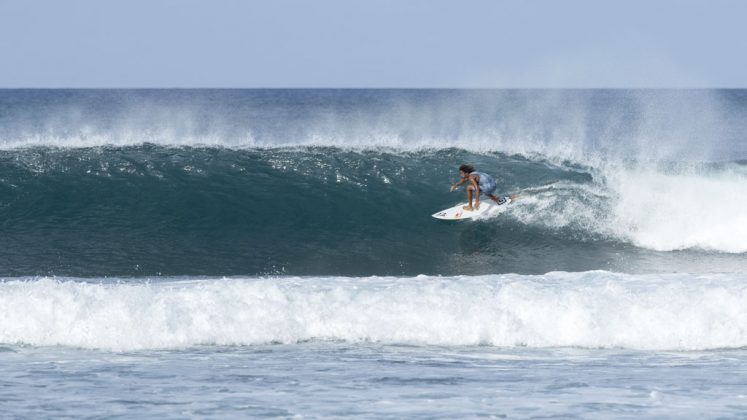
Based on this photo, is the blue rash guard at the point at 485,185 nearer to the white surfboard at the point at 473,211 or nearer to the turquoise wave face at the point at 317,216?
the white surfboard at the point at 473,211

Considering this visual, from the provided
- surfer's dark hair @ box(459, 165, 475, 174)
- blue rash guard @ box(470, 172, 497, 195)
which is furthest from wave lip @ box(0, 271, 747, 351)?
blue rash guard @ box(470, 172, 497, 195)

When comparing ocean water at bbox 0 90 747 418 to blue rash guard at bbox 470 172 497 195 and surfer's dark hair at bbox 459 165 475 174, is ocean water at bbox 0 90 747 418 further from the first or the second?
surfer's dark hair at bbox 459 165 475 174

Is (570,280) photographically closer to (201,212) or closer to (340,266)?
(340,266)

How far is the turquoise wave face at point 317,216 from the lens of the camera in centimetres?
1555

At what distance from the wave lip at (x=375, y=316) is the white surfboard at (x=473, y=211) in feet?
18.6

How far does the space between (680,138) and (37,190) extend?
31.9 meters

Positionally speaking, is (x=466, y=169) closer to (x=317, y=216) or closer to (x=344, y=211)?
(x=344, y=211)

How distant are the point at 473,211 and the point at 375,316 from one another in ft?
22.3

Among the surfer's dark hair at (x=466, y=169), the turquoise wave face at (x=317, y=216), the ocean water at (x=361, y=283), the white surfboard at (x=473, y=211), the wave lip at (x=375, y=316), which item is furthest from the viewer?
the white surfboard at (x=473, y=211)

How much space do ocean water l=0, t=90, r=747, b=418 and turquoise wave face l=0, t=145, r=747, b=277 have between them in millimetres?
57

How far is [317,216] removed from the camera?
58.6 feet

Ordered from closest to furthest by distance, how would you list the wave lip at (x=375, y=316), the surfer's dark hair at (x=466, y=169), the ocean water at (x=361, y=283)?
the ocean water at (x=361, y=283) < the wave lip at (x=375, y=316) < the surfer's dark hair at (x=466, y=169)

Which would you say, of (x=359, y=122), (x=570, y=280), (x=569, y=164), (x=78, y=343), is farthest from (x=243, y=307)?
(x=359, y=122)

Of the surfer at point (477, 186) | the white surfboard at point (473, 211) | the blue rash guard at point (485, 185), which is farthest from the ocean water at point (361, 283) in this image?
the blue rash guard at point (485, 185)
